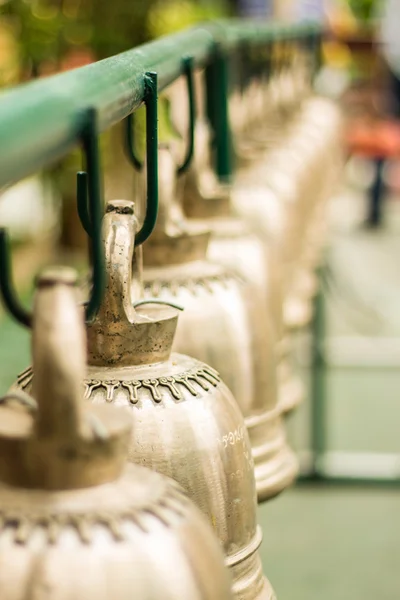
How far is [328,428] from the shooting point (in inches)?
189

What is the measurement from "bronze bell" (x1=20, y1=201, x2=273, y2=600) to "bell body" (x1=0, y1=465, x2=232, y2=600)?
0.53ft

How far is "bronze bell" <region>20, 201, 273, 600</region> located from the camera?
2.47 ft

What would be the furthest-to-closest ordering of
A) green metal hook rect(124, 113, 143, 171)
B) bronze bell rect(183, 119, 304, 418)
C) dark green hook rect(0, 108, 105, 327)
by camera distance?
bronze bell rect(183, 119, 304, 418) < green metal hook rect(124, 113, 143, 171) < dark green hook rect(0, 108, 105, 327)

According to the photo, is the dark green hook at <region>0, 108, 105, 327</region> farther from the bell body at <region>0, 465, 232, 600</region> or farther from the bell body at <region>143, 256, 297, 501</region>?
the bell body at <region>143, 256, 297, 501</region>

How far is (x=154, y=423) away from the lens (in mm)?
749

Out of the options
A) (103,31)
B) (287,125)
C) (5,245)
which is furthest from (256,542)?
(103,31)

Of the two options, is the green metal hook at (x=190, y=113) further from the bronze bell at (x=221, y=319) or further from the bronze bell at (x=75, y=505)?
the bronze bell at (x=75, y=505)

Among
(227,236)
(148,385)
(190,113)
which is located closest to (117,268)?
(148,385)

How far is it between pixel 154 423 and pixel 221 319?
1.00ft

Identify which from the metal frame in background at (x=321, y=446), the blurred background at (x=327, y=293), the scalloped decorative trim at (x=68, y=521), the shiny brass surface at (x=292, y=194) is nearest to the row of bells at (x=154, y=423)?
the scalloped decorative trim at (x=68, y=521)

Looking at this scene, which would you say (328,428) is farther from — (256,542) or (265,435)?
(256,542)

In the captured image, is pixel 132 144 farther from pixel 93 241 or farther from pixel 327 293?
pixel 327 293

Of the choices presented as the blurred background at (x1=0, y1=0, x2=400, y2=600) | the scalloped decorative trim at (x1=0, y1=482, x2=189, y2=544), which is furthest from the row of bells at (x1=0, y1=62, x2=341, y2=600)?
the blurred background at (x1=0, y1=0, x2=400, y2=600)

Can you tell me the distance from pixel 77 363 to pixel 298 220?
172cm
